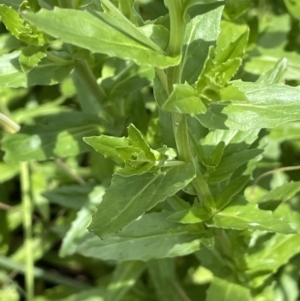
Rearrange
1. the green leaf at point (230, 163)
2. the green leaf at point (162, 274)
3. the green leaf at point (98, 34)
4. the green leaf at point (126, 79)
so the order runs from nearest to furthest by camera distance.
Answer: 1. the green leaf at point (98, 34)
2. the green leaf at point (230, 163)
3. the green leaf at point (126, 79)
4. the green leaf at point (162, 274)

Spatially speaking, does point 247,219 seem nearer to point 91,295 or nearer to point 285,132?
point 285,132

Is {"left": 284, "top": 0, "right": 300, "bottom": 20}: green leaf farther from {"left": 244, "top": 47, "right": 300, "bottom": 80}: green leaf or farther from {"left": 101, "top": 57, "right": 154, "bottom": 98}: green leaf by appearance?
{"left": 101, "top": 57, "right": 154, "bottom": 98}: green leaf

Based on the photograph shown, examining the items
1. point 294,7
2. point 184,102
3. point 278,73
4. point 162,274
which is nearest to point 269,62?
point 294,7

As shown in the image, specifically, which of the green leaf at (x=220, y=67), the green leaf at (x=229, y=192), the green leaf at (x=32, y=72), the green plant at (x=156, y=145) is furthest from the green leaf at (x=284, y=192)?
the green leaf at (x=32, y=72)

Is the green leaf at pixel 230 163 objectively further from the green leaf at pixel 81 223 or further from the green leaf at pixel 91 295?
the green leaf at pixel 91 295

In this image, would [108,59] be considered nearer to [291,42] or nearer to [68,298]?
[291,42]

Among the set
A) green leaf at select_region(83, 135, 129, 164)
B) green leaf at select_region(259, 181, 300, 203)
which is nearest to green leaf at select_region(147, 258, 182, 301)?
green leaf at select_region(259, 181, 300, 203)
